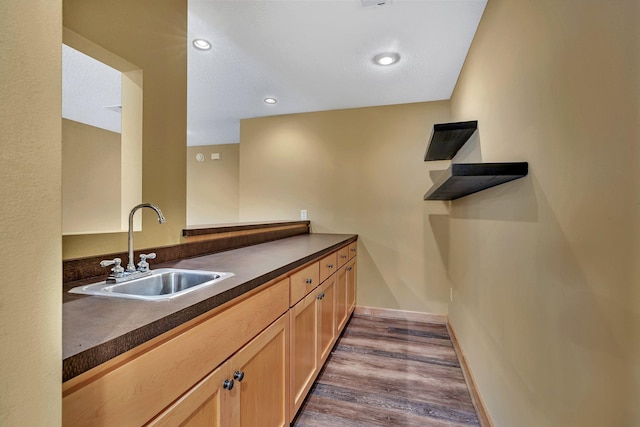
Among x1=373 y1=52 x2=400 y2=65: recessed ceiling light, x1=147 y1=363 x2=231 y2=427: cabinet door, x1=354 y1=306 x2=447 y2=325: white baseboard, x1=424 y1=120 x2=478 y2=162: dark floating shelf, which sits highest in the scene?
x1=373 y1=52 x2=400 y2=65: recessed ceiling light

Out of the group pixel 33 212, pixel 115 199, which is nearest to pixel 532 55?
pixel 33 212

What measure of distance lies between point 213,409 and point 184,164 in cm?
131

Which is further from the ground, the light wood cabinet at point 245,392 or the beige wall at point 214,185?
the beige wall at point 214,185

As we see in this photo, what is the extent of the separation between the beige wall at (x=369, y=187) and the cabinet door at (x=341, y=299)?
23.2 inches

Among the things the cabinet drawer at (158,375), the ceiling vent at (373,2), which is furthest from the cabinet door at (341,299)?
the ceiling vent at (373,2)

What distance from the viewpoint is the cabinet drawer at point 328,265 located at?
2.00 meters

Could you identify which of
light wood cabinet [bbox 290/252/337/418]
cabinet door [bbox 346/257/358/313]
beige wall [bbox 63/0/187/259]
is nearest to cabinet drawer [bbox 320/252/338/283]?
light wood cabinet [bbox 290/252/337/418]

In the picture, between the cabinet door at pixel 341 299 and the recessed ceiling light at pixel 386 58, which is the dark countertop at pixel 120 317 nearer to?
the cabinet door at pixel 341 299

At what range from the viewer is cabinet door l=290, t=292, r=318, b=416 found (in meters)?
1.50

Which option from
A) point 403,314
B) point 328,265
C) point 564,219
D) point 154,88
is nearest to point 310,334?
point 328,265

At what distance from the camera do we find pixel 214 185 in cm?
528

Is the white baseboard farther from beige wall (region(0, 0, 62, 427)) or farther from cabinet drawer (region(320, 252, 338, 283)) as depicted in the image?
beige wall (region(0, 0, 62, 427))

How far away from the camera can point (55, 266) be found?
44cm

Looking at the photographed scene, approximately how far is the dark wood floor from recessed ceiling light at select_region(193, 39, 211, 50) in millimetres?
2438
